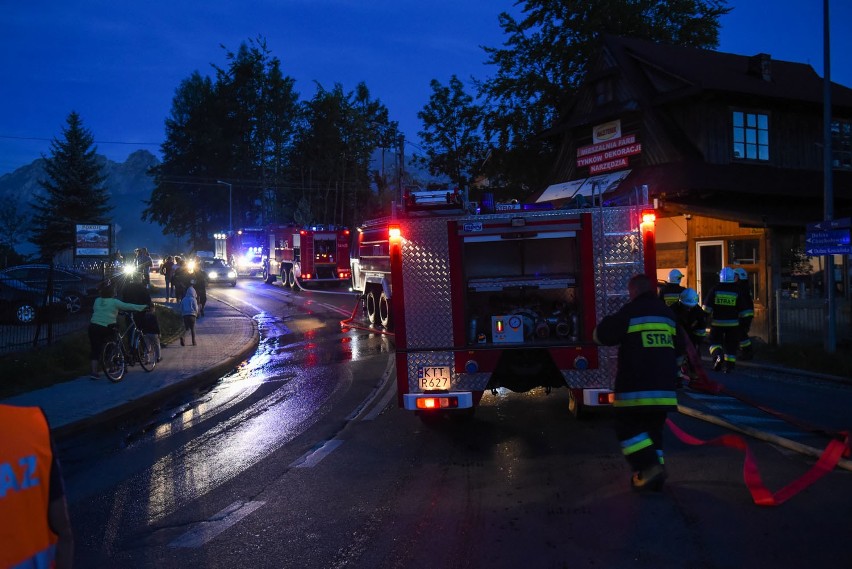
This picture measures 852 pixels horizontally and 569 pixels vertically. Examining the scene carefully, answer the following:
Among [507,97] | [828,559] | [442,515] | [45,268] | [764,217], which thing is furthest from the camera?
[507,97]

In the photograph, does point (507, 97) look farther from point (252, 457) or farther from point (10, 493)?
point (10, 493)

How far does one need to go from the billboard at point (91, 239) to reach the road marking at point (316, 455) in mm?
18660

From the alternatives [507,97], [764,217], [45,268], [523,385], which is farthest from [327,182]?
[523,385]

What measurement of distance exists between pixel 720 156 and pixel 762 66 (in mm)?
3994

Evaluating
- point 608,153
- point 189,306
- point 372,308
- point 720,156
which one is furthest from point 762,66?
point 189,306

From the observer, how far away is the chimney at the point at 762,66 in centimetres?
2144

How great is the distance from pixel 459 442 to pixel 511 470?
3.95 feet

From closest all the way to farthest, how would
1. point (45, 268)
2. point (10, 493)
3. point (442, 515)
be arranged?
point (10, 493) → point (442, 515) → point (45, 268)

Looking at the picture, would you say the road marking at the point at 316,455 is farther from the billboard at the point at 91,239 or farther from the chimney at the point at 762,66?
the chimney at the point at 762,66

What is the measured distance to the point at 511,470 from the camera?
20.9ft

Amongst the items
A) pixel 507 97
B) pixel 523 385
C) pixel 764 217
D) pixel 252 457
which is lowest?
pixel 252 457

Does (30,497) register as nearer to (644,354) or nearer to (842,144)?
(644,354)

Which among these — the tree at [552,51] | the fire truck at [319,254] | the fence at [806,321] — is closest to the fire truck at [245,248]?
the fire truck at [319,254]

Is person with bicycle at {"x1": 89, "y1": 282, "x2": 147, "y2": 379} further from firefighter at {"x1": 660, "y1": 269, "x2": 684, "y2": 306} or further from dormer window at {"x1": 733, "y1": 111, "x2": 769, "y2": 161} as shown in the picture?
dormer window at {"x1": 733, "y1": 111, "x2": 769, "y2": 161}
